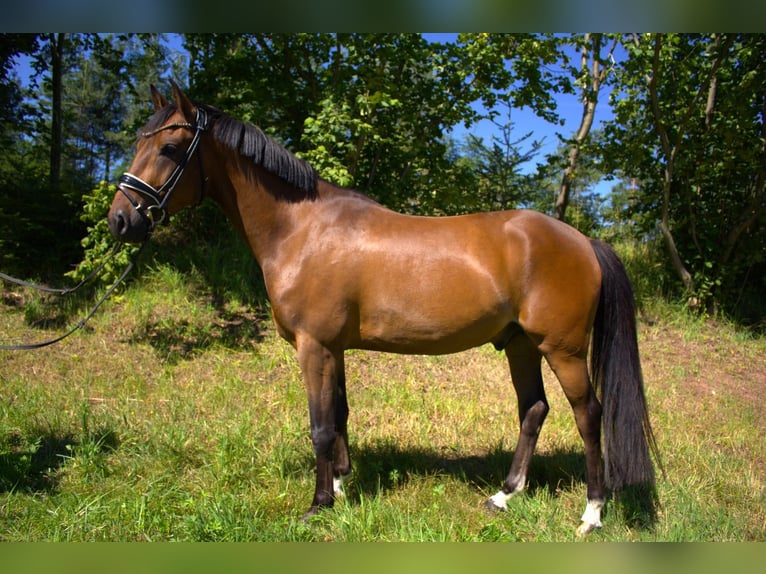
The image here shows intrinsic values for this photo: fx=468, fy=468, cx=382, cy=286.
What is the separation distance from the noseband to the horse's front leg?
1.15 metres

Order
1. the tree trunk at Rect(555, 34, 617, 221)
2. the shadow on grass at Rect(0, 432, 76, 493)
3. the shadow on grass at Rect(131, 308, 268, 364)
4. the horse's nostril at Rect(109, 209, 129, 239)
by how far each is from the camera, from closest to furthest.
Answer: the horse's nostril at Rect(109, 209, 129, 239), the shadow on grass at Rect(0, 432, 76, 493), the shadow on grass at Rect(131, 308, 268, 364), the tree trunk at Rect(555, 34, 617, 221)

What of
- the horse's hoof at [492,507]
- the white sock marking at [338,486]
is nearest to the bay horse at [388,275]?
the white sock marking at [338,486]

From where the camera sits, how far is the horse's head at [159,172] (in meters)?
2.71

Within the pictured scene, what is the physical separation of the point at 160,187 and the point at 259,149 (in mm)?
639

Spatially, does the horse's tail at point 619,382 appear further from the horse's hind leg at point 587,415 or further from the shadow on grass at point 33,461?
the shadow on grass at point 33,461

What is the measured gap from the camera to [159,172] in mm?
2777

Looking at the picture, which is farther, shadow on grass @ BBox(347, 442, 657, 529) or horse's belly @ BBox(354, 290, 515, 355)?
shadow on grass @ BBox(347, 442, 657, 529)

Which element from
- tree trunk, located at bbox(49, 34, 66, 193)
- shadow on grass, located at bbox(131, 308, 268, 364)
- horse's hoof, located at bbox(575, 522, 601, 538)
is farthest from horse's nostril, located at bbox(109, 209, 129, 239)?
tree trunk, located at bbox(49, 34, 66, 193)

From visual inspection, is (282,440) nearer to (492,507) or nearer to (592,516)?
(492,507)

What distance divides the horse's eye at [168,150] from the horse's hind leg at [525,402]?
8.44 ft

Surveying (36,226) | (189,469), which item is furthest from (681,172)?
(36,226)

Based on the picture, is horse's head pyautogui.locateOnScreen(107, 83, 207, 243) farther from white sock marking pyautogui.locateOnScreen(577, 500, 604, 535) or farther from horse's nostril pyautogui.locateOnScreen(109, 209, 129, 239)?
white sock marking pyautogui.locateOnScreen(577, 500, 604, 535)

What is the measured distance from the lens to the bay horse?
9.32 feet

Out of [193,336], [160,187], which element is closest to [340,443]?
[160,187]
